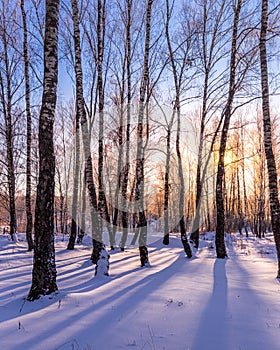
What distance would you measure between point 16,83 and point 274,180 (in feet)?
44.1

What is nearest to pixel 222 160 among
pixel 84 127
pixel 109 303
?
pixel 84 127

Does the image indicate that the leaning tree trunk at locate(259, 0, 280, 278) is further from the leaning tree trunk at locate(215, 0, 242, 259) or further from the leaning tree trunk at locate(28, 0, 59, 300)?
the leaning tree trunk at locate(28, 0, 59, 300)

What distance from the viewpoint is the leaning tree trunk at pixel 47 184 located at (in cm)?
464

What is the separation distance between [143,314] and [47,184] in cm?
274

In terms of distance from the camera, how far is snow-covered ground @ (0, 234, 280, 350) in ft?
10.0

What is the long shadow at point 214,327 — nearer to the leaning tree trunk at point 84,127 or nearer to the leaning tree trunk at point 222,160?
the leaning tree trunk at point 84,127

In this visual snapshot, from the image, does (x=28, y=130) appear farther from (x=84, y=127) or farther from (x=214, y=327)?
(x=214, y=327)

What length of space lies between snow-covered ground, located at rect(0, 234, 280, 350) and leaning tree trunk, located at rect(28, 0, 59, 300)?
37 centimetres

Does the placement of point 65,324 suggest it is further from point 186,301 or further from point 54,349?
Answer: point 186,301

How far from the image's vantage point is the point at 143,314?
3947mm

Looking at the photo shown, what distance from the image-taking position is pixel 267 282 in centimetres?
646

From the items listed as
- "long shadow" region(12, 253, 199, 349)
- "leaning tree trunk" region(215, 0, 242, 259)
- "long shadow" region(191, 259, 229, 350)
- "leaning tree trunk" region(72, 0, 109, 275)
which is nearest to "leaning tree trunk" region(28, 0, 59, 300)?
"long shadow" region(12, 253, 199, 349)

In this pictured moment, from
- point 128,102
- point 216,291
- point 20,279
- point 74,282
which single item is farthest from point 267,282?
point 128,102

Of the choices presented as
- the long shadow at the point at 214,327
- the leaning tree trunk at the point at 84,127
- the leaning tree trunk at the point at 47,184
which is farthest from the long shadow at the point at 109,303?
the leaning tree trunk at the point at 84,127
